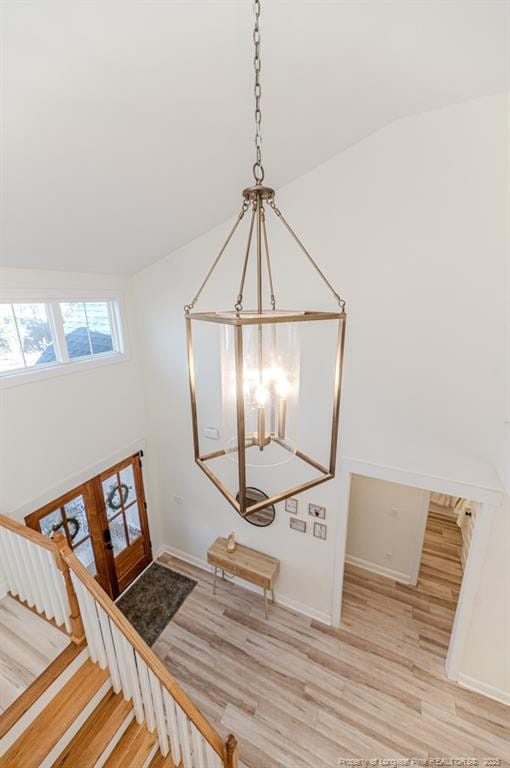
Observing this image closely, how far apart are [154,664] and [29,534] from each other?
1452 millimetres

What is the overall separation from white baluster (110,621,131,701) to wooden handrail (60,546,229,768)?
16 cm

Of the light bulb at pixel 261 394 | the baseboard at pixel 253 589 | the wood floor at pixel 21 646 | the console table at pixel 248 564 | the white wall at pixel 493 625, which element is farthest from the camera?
the baseboard at pixel 253 589

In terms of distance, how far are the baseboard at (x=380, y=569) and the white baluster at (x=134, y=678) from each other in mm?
3776

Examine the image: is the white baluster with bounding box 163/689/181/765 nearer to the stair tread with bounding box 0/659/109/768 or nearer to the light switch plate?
the stair tread with bounding box 0/659/109/768

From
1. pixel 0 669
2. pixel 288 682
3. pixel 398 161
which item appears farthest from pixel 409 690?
pixel 398 161

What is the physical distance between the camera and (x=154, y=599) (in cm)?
460

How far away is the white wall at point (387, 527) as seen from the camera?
4711 millimetres

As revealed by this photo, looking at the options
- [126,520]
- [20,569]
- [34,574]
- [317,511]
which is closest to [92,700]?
[34,574]

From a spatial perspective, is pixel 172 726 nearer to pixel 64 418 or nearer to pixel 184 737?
pixel 184 737

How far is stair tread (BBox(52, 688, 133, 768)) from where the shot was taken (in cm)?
223

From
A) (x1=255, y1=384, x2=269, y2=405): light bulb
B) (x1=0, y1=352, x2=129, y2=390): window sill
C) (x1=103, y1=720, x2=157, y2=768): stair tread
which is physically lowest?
(x1=103, y1=720, x2=157, y2=768): stair tread

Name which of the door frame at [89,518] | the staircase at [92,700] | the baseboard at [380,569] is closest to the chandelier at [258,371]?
the staircase at [92,700]

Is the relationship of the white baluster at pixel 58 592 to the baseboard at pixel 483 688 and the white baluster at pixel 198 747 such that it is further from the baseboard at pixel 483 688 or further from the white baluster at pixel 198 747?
the baseboard at pixel 483 688

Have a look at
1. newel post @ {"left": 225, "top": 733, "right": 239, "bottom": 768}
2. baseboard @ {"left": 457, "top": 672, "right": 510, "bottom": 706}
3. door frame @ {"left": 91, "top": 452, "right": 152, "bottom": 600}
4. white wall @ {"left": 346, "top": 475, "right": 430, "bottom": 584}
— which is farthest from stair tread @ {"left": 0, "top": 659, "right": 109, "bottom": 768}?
white wall @ {"left": 346, "top": 475, "right": 430, "bottom": 584}
